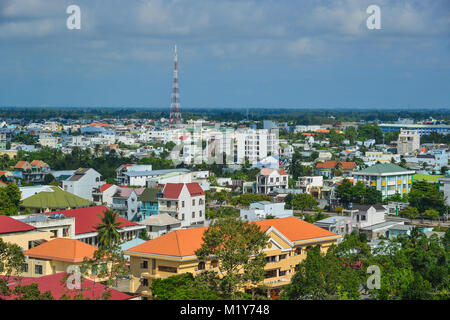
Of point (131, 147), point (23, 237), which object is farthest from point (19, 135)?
point (23, 237)

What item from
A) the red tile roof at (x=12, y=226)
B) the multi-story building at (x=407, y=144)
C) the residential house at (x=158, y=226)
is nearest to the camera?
the red tile roof at (x=12, y=226)

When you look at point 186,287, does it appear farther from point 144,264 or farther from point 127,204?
point 127,204

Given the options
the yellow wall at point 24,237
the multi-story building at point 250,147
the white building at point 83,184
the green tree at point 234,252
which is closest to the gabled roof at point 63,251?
the yellow wall at point 24,237

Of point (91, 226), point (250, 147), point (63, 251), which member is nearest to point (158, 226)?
point (91, 226)

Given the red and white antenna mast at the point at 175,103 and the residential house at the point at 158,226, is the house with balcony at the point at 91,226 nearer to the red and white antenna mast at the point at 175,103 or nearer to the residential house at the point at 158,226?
the residential house at the point at 158,226
